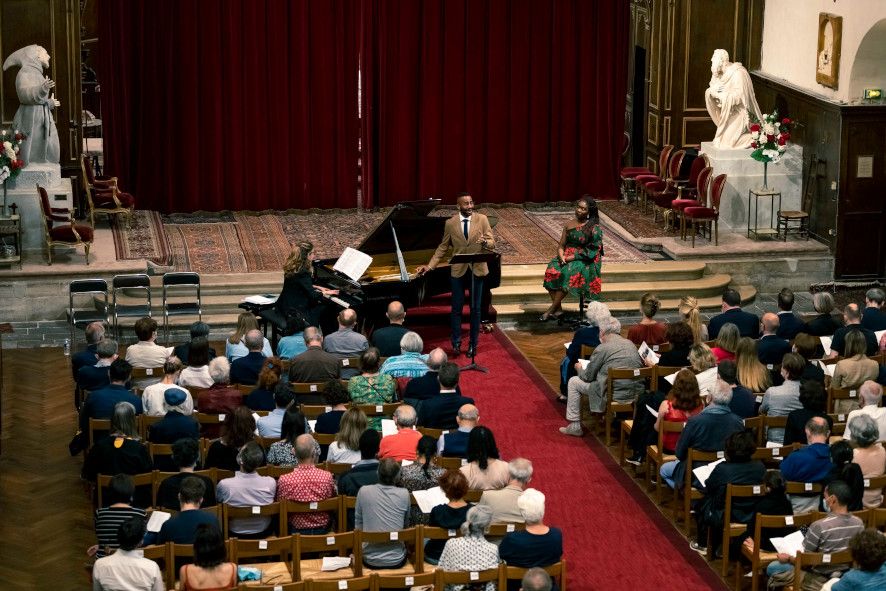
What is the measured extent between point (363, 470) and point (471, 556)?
125 centimetres

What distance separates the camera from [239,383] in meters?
→ 11.4

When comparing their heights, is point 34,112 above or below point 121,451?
above

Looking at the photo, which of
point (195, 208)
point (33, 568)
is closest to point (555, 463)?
point (33, 568)

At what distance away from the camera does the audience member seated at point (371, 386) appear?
10695mm

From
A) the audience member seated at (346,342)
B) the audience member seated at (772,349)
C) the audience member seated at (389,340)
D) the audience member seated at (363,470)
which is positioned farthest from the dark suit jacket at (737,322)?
the audience member seated at (363,470)

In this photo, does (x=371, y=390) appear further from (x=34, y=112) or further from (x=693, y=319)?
(x=34, y=112)

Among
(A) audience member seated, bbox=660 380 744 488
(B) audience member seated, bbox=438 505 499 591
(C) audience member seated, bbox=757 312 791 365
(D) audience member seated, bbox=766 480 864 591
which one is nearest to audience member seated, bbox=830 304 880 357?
(C) audience member seated, bbox=757 312 791 365

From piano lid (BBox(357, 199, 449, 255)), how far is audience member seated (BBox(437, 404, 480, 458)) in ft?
14.3

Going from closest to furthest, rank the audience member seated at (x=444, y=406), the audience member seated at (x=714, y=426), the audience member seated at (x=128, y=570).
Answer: the audience member seated at (x=128, y=570) → the audience member seated at (x=714, y=426) → the audience member seated at (x=444, y=406)

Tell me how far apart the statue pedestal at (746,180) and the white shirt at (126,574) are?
11329mm

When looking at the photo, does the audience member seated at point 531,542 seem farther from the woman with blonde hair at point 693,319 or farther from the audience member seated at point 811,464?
the woman with blonde hair at point 693,319

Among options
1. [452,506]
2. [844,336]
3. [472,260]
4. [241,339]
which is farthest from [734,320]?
[452,506]

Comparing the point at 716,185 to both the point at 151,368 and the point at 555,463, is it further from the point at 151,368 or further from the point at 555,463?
the point at 151,368

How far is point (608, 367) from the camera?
468 inches
